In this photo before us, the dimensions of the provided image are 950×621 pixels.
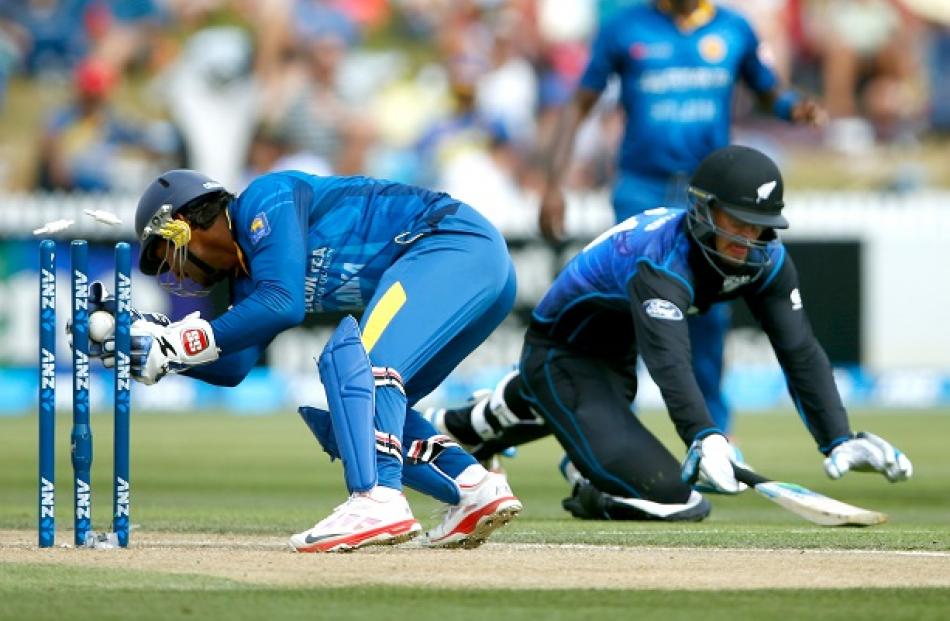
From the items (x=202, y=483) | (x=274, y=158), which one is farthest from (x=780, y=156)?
(x=202, y=483)

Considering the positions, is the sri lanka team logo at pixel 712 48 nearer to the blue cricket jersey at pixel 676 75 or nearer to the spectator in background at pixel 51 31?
the blue cricket jersey at pixel 676 75

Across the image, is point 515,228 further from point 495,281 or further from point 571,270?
point 495,281

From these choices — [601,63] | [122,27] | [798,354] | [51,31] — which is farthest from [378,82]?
[798,354]

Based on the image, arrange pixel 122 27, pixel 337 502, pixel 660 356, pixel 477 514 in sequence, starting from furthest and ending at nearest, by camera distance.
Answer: pixel 122 27 < pixel 337 502 < pixel 660 356 < pixel 477 514

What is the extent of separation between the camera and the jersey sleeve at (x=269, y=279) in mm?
5238

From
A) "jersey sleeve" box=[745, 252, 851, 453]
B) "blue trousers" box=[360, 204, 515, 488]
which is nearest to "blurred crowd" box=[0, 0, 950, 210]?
"jersey sleeve" box=[745, 252, 851, 453]

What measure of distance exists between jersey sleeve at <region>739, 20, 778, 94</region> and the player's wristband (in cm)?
13

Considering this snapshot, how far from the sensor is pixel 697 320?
29.5 ft

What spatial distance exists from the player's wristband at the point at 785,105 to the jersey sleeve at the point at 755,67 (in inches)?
5.3

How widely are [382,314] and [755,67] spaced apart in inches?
172

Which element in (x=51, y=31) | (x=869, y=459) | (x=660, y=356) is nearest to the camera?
(x=869, y=459)

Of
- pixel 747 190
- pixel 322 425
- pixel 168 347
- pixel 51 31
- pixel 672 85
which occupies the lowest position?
pixel 322 425

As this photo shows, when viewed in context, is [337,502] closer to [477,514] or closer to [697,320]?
[697,320]

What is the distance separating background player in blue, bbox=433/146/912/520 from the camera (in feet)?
19.9
